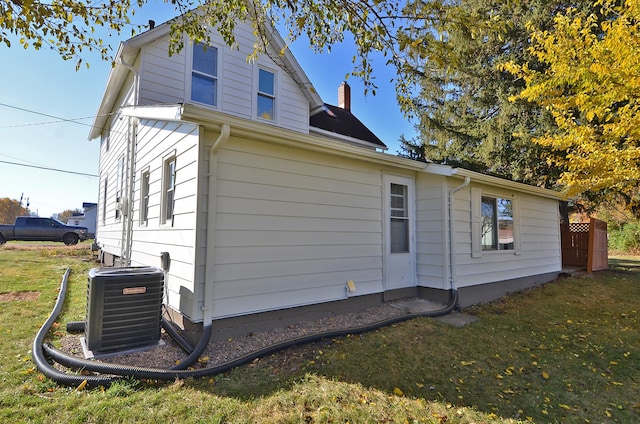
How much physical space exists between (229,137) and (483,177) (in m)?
5.13

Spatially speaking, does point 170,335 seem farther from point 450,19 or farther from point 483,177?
point 483,177

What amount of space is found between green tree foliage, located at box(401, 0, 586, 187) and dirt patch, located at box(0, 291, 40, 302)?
10.1 m

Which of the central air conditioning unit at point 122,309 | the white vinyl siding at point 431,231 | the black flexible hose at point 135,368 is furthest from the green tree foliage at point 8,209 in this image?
the white vinyl siding at point 431,231

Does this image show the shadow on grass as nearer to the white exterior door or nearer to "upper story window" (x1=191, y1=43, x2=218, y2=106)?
the white exterior door

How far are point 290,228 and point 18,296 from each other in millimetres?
5525

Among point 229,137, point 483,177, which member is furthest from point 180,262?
point 483,177

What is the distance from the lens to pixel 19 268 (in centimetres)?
888

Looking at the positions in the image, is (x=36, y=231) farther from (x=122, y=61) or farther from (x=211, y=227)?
(x=211, y=227)

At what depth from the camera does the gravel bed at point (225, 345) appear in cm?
346

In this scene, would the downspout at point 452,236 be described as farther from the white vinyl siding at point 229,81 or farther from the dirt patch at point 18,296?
the dirt patch at point 18,296

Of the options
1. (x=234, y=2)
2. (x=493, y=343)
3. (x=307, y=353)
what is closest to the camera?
(x=234, y=2)

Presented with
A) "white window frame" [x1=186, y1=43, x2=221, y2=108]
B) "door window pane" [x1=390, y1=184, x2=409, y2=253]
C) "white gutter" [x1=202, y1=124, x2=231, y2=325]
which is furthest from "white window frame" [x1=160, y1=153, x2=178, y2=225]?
"door window pane" [x1=390, y1=184, x2=409, y2=253]

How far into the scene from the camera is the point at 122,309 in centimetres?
370

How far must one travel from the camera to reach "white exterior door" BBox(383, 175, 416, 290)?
593 cm
